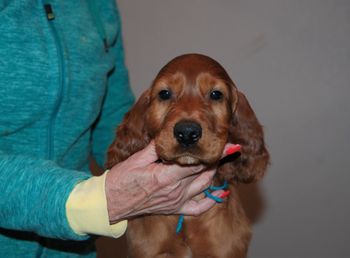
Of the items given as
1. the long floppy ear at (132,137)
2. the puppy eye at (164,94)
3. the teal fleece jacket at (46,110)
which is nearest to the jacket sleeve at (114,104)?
the teal fleece jacket at (46,110)

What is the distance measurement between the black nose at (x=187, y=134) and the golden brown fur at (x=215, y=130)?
11 centimetres

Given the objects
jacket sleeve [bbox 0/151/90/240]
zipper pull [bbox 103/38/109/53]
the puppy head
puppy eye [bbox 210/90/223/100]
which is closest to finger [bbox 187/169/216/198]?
the puppy head

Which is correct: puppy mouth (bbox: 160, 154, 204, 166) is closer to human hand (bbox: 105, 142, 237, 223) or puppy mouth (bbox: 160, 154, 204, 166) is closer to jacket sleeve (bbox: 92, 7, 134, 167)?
human hand (bbox: 105, 142, 237, 223)

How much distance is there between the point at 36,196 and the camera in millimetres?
993

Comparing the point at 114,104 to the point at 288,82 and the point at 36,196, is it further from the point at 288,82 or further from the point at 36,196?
the point at 288,82

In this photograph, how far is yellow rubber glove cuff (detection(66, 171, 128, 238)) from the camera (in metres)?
1.00

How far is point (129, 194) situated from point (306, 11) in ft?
5.64

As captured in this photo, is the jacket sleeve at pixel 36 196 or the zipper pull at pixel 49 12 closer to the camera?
the jacket sleeve at pixel 36 196

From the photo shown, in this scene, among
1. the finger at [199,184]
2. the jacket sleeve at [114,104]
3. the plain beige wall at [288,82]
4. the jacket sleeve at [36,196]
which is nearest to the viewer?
the jacket sleeve at [36,196]

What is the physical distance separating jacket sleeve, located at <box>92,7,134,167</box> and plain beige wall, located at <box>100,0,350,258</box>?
83 centimetres

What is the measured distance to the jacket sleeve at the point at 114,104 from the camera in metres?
1.80

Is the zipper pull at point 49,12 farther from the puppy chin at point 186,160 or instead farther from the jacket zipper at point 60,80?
the puppy chin at point 186,160

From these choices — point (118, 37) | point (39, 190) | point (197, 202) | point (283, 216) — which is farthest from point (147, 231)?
point (283, 216)

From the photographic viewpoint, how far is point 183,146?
3.72ft
